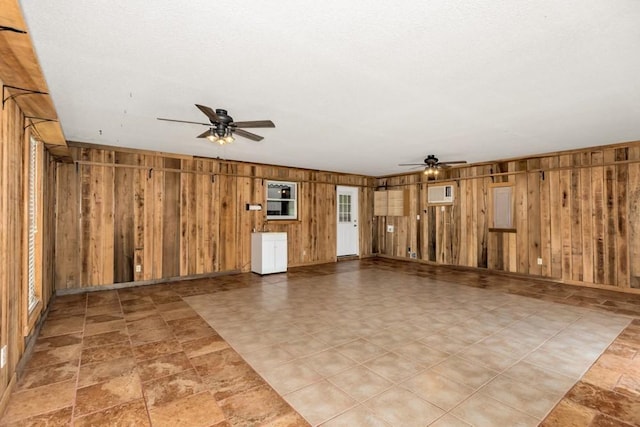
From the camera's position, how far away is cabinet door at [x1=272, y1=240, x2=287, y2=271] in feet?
22.0

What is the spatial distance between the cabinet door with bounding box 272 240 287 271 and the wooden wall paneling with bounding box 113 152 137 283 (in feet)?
8.94

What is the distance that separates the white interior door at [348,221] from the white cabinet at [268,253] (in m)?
2.41

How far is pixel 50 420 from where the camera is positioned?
194cm

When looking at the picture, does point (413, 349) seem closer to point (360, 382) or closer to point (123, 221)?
point (360, 382)

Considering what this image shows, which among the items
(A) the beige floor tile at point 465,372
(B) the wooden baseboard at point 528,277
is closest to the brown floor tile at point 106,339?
(A) the beige floor tile at point 465,372

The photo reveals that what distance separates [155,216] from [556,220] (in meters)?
7.76

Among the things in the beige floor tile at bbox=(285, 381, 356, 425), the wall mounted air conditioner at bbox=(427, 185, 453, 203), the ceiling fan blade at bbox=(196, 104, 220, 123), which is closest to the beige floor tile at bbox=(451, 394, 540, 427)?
the beige floor tile at bbox=(285, 381, 356, 425)

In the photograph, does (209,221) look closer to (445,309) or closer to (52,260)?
(52,260)

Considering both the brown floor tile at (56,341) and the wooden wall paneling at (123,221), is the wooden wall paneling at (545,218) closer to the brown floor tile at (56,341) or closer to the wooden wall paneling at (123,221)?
the brown floor tile at (56,341)

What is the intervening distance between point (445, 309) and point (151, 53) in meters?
4.39

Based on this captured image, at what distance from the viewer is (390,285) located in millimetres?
5633

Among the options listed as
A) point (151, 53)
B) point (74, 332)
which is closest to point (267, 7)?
point (151, 53)

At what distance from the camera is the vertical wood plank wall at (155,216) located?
16.7 ft

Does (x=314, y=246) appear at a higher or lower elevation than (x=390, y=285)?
higher
